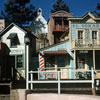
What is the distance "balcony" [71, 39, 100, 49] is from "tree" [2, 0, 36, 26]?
1121 inches

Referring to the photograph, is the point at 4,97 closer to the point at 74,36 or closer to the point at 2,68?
the point at 2,68

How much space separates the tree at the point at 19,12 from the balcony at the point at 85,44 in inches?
1121

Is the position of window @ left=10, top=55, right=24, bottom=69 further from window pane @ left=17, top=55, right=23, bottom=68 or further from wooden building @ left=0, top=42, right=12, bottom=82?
wooden building @ left=0, top=42, right=12, bottom=82

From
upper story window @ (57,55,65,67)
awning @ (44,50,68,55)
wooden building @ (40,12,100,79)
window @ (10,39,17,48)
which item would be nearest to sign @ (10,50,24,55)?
window @ (10,39,17,48)

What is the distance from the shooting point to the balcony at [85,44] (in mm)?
20891

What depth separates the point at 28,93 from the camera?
708cm

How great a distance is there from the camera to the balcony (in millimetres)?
20891

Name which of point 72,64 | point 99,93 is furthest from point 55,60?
point 99,93

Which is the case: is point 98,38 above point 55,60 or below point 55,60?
above

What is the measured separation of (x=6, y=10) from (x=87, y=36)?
106 feet

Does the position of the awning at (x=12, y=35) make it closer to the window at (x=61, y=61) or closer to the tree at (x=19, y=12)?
the window at (x=61, y=61)

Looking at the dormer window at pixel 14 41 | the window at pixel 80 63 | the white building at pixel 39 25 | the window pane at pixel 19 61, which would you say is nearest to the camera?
the window at pixel 80 63

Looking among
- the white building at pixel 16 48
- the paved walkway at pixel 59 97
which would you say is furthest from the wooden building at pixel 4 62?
the paved walkway at pixel 59 97

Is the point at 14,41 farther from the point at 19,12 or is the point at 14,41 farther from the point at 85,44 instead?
the point at 19,12
